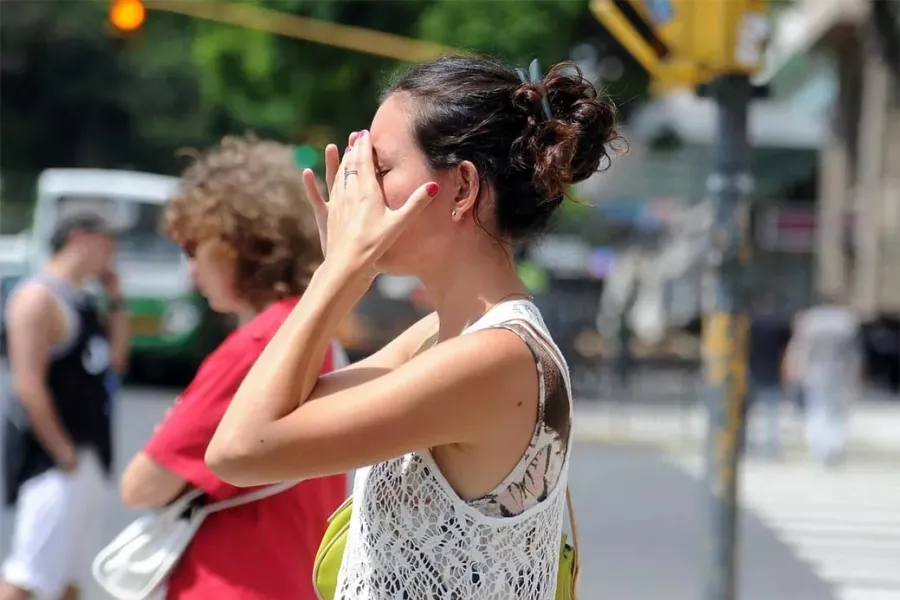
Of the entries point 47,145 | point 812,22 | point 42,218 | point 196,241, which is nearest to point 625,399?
point 42,218

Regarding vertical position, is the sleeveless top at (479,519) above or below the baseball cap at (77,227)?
below

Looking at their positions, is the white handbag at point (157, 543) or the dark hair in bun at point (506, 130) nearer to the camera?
the dark hair in bun at point (506, 130)

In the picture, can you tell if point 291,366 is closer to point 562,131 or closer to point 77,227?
point 562,131

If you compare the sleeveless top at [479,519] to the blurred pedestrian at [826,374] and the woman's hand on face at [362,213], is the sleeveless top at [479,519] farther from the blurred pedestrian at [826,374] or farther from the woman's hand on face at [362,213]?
the blurred pedestrian at [826,374]

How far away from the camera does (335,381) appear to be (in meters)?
1.95

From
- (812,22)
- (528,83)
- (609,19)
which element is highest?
(812,22)

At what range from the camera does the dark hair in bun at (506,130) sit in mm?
1918

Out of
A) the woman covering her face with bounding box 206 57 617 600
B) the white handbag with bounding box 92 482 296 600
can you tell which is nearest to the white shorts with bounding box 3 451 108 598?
the white handbag with bounding box 92 482 296 600

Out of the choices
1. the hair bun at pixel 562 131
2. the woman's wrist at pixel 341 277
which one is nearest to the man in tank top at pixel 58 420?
the woman's wrist at pixel 341 277

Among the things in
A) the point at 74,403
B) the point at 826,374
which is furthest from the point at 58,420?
the point at 826,374

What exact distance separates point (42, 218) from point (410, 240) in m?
17.5

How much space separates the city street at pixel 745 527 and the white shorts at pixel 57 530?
2.15 metres

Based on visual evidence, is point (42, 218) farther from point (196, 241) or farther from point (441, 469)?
point (441, 469)

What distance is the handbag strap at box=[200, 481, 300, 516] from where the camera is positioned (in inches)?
109
